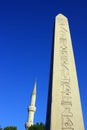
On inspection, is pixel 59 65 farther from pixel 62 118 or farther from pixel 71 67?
pixel 62 118

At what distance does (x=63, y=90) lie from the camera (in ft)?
19.5

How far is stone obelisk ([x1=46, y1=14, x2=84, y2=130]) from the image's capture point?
18.1ft

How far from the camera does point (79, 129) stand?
548 centimetres

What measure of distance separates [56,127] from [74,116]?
54 cm

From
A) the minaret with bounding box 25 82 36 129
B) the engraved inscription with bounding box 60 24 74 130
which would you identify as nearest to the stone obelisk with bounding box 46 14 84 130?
the engraved inscription with bounding box 60 24 74 130

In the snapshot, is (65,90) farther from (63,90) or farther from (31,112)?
(31,112)

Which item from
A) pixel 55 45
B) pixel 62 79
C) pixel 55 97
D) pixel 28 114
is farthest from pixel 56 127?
pixel 28 114

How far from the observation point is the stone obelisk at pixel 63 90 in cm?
552

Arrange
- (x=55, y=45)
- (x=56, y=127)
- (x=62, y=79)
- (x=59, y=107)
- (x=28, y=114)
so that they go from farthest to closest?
(x=28, y=114), (x=55, y=45), (x=62, y=79), (x=59, y=107), (x=56, y=127)

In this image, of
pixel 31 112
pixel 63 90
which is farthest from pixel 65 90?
pixel 31 112

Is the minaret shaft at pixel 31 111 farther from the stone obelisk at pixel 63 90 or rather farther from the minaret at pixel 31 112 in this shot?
the stone obelisk at pixel 63 90

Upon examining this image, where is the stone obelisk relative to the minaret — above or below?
below

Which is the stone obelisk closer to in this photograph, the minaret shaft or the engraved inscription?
the engraved inscription

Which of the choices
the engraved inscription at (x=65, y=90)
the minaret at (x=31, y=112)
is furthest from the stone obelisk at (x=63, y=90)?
the minaret at (x=31, y=112)
